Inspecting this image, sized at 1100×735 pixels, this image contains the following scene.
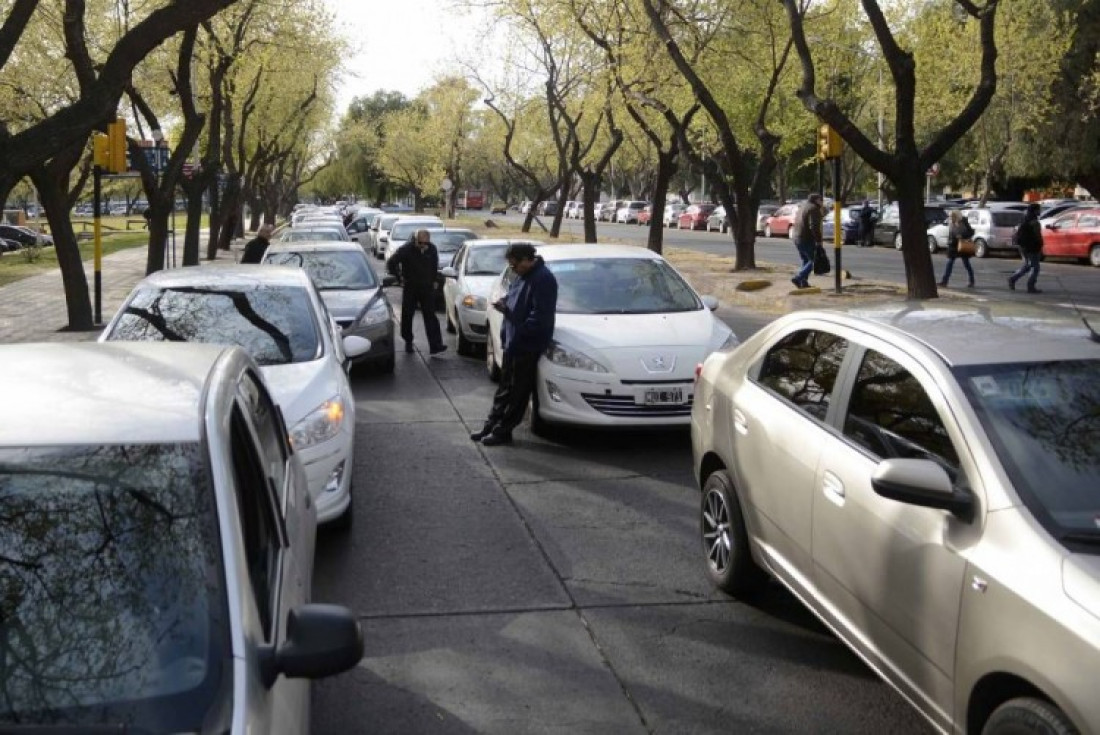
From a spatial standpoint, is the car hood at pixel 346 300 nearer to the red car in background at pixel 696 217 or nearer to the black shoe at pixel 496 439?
the black shoe at pixel 496 439

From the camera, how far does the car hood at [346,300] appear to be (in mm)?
13906

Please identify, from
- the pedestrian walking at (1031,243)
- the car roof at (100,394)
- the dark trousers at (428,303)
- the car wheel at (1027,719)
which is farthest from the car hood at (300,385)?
the pedestrian walking at (1031,243)

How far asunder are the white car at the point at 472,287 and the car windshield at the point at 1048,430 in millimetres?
10610

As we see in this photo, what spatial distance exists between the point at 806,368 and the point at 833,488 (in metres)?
0.87

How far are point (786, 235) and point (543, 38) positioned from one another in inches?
707

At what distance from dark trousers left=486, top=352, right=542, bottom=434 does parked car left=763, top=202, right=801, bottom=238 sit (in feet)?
134

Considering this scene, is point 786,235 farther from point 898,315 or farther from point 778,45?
point 898,315

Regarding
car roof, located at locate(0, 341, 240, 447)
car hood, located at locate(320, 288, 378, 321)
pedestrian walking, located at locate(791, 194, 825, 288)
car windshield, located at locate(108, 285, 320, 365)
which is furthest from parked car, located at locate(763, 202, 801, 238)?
car roof, located at locate(0, 341, 240, 447)

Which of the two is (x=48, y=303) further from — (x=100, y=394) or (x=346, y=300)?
(x=100, y=394)

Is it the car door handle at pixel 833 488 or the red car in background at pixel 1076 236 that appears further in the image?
the red car in background at pixel 1076 236

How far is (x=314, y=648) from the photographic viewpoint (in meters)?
2.84

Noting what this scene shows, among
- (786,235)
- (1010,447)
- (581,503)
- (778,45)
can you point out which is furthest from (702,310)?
(786,235)

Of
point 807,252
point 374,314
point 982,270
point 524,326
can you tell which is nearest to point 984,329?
point 524,326

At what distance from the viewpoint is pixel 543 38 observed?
1425 inches
